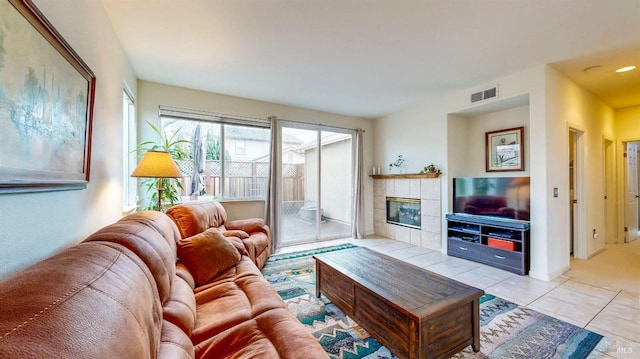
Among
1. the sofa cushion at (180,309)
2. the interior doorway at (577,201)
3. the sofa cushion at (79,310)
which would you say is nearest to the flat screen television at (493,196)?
the interior doorway at (577,201)

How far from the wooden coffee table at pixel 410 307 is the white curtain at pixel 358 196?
3.02m

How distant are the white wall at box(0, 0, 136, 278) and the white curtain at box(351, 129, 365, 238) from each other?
153 inches

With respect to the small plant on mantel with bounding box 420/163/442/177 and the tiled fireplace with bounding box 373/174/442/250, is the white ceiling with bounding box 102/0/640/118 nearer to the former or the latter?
the small plant on mantel with bounding box 420/163/442/177

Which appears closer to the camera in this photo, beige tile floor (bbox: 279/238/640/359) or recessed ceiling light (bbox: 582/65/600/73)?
beige tile floor (bbox: 279/238/640/359)

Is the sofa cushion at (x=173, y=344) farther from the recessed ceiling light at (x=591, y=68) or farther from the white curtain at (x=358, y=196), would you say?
the recessed ceiling light at (x=591, y=68)

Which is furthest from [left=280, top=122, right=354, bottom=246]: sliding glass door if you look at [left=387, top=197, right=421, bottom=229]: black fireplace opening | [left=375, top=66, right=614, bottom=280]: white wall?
[left=375, top=66, right=614, bottom=280]: white wall

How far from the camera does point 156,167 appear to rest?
2.39 m

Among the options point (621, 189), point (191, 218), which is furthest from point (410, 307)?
point (621, 189)

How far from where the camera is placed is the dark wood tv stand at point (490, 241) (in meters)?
3.22

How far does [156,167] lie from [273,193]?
213cm

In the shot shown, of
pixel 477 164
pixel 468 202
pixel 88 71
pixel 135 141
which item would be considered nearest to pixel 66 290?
pixel 88 71

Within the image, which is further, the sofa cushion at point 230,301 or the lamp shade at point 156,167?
the lamp shade at point 156,167

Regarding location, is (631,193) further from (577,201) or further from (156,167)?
(156,167)

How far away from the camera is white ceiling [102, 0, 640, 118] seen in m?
2.08
